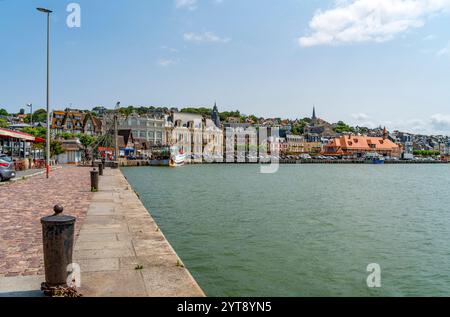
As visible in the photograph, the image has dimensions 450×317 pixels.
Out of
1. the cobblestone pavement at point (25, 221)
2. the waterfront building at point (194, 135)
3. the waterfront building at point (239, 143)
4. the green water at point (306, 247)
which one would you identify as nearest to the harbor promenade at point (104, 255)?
the cobblestone pavement at point (25, 221)

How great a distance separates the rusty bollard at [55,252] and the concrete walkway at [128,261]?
1.44ft

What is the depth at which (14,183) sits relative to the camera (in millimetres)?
26109

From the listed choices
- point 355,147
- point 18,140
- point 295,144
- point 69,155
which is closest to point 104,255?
point 18,140

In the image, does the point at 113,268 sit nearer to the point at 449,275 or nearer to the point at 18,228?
the point at 18,228

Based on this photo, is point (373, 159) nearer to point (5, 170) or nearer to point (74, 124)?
point (74, 124)

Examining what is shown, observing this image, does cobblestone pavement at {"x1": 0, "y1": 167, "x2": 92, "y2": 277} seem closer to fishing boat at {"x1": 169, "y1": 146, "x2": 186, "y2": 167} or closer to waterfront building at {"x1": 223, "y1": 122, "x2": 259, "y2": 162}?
fishing boat at {"x1": 169, "y1": 146, "x2": 186, "y2": 167}

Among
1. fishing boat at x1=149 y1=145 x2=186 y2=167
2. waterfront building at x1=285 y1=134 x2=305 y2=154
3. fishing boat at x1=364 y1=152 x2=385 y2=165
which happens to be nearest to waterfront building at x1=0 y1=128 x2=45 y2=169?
fishing boat at x1=149 y1=145 x2=186 y2=167

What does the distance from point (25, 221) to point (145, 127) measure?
12119cm

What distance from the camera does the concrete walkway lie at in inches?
260

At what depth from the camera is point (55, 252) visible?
20.6 ft

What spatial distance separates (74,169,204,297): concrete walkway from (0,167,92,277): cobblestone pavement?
85 cm

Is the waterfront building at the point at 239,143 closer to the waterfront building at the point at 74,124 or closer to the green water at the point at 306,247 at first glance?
the waterfront building at the point at 74,124

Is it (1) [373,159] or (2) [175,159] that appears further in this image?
(1) [373,159]

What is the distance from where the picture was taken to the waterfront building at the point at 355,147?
170750mm
